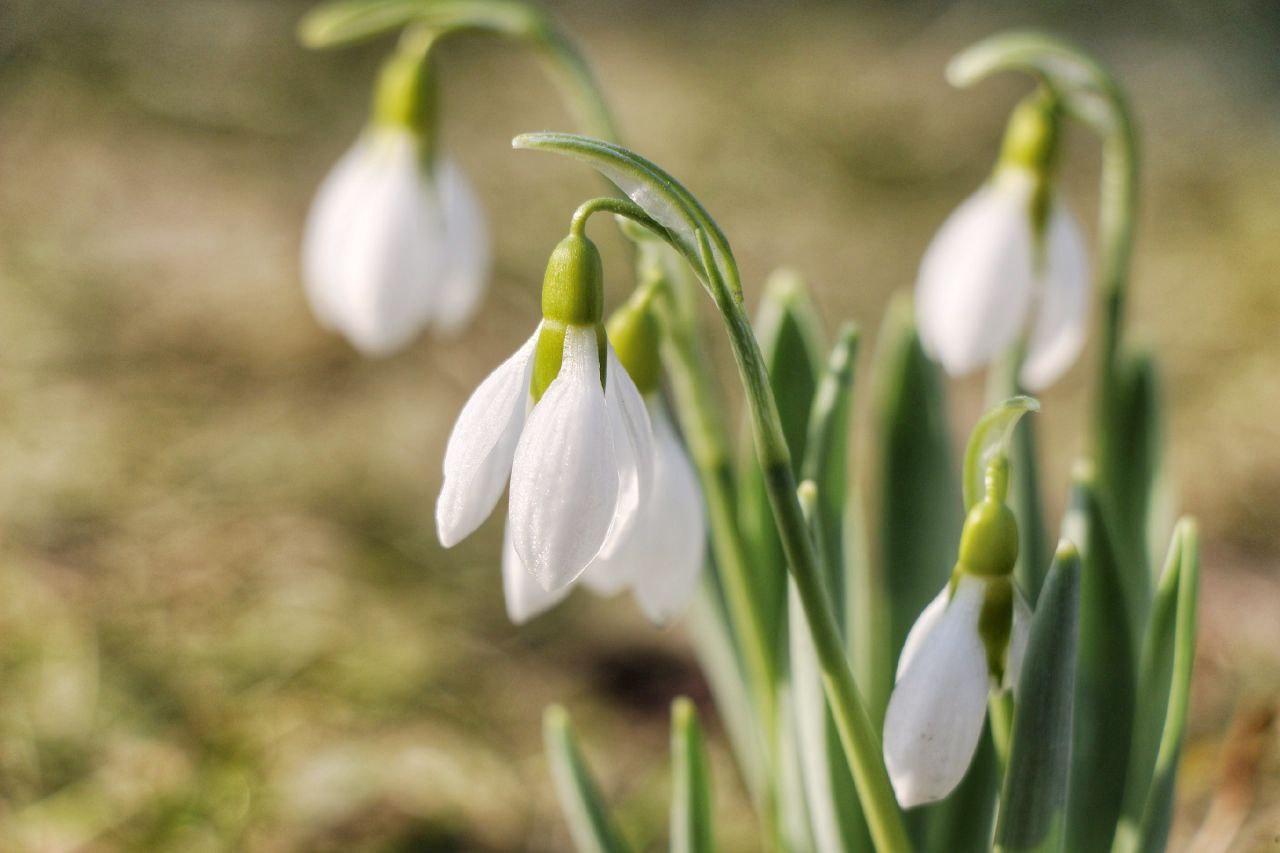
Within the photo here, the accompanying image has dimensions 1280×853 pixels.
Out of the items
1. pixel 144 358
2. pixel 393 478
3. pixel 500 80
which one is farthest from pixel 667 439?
pixel 500 80

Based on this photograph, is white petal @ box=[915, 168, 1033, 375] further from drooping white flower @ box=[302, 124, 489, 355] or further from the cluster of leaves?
drooping white flower @ box=[302, 124, 489, 355]

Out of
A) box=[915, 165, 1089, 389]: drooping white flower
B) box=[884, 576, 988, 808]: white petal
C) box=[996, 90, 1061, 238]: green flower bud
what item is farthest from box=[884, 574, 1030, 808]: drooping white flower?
box=[996, 90, 1061, 238]: green flower bud

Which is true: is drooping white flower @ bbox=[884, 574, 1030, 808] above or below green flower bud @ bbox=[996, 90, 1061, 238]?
below

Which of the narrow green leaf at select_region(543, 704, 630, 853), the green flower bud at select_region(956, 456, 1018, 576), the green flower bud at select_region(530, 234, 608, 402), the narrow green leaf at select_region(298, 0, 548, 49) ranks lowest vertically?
the narrow green leaf at select_region(543, 704, 630, 853)

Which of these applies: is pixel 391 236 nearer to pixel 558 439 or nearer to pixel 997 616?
pixel 558 439

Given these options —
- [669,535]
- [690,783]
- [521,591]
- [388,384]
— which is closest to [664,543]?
[669,535]
